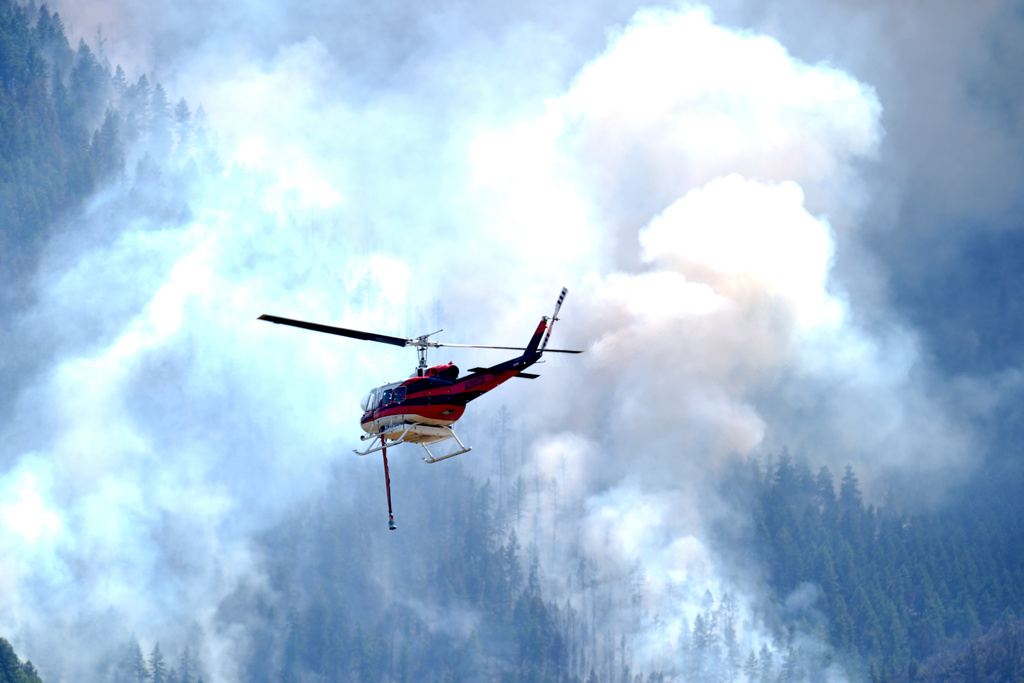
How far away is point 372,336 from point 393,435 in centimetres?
1090

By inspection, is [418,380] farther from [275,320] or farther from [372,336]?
[275,320]

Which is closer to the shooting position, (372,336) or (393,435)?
(372,336)

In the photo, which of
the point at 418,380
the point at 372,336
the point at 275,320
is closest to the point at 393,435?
the point at 418,380

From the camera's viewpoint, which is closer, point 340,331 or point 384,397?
point 340,331

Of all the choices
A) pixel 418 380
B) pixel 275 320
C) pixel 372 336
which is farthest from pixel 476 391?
pixel 275 320

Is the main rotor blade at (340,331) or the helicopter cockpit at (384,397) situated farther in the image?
the helicopter cockpit at (384,397)

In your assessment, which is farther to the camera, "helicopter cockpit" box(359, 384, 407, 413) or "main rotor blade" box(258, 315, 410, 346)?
"helicopter cockpit" box(359, 384, 407, 413)

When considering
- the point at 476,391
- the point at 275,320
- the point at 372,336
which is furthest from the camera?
the point at 476,391

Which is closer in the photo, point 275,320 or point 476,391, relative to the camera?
point 275,320

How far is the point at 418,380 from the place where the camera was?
8919 centimetres

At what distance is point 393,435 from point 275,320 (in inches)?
763

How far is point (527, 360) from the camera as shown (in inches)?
3374

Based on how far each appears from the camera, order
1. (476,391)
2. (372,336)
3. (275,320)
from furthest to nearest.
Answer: (476,391), (372,336), (275,320)

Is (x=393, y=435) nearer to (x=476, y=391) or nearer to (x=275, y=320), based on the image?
(x=476, y=391)
